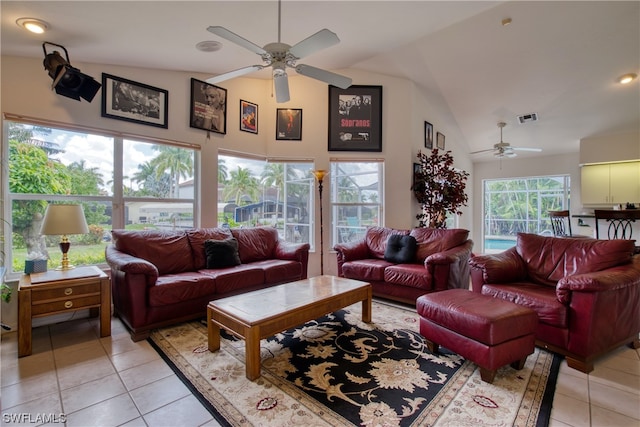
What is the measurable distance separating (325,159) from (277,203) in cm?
109

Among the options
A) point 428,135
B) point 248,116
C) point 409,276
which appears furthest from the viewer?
point 428,135

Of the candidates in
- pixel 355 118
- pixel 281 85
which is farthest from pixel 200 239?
pixel 355 118

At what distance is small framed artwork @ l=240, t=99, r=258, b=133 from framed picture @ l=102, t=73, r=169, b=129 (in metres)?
1.08

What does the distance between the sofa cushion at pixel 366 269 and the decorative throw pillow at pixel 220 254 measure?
1444 mm

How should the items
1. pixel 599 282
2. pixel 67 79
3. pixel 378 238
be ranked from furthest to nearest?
pixel 378 238, pixel 67 79, pixel 599 282

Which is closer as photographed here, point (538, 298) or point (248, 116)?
point (538, 298)

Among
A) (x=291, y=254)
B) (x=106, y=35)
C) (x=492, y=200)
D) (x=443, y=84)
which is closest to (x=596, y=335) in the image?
(x=291, y=254)

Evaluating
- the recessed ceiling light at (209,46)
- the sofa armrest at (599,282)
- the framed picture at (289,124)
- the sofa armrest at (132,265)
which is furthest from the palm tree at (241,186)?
the sofa armrest at (599,282)

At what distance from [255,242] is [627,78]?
5670mm

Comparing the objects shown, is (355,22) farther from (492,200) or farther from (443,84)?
(492,200)

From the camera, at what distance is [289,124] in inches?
188

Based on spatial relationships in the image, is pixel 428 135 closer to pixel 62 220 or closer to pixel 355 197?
pixel 355 197

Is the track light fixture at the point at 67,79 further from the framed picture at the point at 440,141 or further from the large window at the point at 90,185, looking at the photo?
the framed picture at the point at 440,141

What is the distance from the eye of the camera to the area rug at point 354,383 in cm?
165
